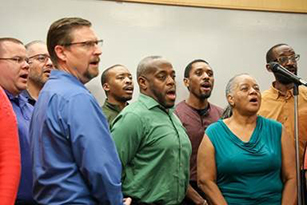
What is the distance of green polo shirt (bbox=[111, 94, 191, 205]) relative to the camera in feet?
8.14

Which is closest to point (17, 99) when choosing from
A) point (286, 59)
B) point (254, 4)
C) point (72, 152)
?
point (72, 152)

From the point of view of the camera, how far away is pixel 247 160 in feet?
9.27

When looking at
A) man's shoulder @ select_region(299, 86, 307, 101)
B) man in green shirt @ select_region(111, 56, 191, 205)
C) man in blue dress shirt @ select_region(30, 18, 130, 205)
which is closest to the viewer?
man in blue dress shirt @ select_region(30, 18, 130, 205)

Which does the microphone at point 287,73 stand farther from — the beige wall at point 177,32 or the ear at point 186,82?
the beige wall at point 177,32

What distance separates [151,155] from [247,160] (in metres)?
0.65

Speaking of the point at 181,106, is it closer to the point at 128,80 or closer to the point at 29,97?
the point at 128,80

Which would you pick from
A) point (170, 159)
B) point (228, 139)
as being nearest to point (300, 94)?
point (228, 139)

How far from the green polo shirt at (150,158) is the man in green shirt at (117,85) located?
101cm

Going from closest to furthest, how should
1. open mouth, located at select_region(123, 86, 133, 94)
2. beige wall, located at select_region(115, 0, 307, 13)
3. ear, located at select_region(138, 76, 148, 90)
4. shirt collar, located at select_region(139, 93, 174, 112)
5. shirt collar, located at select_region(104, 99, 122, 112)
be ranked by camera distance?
1. shirt collar, located at select_region(139, 93, 174, 112)
2. ear, located at select_region(138, 76, 148, 90)
3. shirt collar, located at select_region(104, 99, 122, 112)
4. open mouth, located at select_region(123, 86, 133, 94)
5. beige wall, located at select_region(115, 0, 307, 13)

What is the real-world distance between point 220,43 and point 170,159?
1.79 m

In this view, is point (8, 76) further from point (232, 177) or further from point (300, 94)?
point (300, 94)

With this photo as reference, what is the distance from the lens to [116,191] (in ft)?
5.74

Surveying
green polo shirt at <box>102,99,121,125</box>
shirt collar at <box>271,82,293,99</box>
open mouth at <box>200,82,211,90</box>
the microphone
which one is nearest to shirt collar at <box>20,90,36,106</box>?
green polo shirt at <box>102,99,121,125</box>

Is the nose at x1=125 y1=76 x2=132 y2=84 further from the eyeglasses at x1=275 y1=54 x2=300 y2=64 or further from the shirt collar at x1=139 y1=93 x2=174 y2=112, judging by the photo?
the eyeglasses at x1=275 y1=54 x2=300 y2=64
